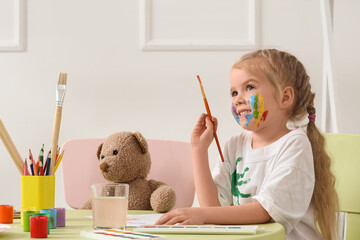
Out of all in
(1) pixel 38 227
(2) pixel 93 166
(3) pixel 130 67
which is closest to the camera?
(1) pixel 38 227

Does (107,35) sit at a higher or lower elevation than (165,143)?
higher

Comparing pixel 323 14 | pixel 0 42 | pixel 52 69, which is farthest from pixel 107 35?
pixel 323 14

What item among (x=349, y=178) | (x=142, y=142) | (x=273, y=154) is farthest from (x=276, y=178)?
(x=142, y=142)

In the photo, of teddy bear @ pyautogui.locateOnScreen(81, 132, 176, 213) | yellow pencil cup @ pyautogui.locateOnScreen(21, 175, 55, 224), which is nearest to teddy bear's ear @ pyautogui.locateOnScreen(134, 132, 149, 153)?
teddy bear @ pyautogui.locateOnScreen(81, 132, 176, 213)

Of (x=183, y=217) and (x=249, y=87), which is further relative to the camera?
(x=249, y=87)

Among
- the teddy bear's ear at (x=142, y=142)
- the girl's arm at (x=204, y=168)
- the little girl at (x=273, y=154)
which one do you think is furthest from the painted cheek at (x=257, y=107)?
the teddy bear's ear at (x=142, y=142)

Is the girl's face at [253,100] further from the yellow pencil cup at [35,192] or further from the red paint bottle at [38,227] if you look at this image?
the red paint bottle at [38,227]

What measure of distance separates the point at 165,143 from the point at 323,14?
0.64 m

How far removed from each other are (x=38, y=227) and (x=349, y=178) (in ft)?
2.91

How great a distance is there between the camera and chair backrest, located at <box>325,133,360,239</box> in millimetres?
1462

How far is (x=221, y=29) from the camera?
73.6 inches

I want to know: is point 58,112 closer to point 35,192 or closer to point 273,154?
point 35,192

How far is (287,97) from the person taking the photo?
4.39 feet

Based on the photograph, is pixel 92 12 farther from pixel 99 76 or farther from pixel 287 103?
pixel 287 103
